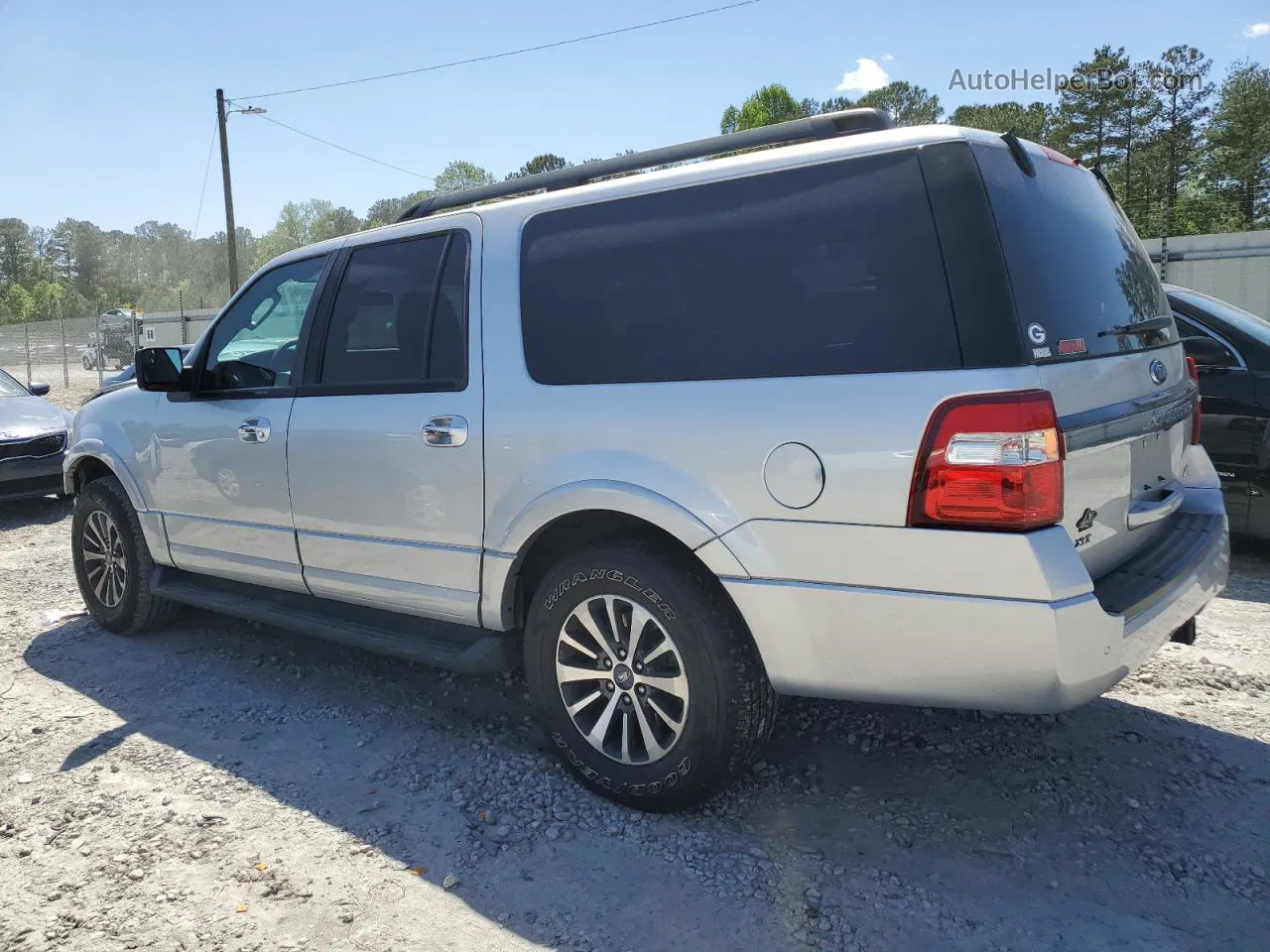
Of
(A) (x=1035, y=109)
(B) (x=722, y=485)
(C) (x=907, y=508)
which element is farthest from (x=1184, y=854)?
(A) (x=1035, y=109)

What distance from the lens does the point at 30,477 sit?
28.1ft

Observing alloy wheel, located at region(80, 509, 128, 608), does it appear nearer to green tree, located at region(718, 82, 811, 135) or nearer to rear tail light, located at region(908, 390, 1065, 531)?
rear tail light, located at region(908, 390, 1065, 531)

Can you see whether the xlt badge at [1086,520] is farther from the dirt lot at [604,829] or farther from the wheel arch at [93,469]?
the wheel arch at [93,469]

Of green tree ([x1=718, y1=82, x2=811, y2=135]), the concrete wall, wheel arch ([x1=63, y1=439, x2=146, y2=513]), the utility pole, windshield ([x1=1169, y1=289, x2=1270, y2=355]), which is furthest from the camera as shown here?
green tree ([x1=718, y1=82, x2=811, y2=135])

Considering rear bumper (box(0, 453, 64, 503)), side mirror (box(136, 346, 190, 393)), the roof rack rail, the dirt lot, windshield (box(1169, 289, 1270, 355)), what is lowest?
the dirt lot

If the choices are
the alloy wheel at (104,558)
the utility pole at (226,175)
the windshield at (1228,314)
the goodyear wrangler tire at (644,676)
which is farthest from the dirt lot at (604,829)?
the utility pole at (226,175)

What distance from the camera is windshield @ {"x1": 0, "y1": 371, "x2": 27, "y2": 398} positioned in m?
9.66

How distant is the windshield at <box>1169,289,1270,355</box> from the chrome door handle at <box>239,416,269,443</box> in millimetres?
5195

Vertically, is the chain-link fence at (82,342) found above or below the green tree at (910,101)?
below

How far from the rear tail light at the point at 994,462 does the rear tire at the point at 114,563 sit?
406cm

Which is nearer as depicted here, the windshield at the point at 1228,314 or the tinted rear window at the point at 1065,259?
the tinted rear window at the point at 1065,259

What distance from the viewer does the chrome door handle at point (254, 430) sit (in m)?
3.97

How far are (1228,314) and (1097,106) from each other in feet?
172

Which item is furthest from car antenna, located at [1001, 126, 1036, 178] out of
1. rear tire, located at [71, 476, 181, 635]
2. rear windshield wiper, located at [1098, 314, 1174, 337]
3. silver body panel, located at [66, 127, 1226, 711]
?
rear tire, located at [71, 476, 181, 635]
